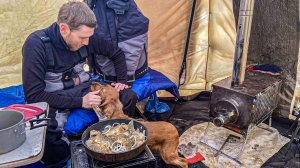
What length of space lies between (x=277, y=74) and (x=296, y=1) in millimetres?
762

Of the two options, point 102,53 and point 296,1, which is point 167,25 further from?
point 296,1

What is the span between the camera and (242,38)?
2.61 meters

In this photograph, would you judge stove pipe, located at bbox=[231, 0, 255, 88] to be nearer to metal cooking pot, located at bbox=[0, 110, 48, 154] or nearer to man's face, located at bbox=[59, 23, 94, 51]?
man's face, located at bbox=[59, 23, 94, 51]

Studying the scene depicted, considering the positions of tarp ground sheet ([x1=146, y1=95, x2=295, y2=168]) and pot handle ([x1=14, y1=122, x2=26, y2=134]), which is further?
tarp ground sheet ([x1=146, y1=95, x2=295, y2=168])

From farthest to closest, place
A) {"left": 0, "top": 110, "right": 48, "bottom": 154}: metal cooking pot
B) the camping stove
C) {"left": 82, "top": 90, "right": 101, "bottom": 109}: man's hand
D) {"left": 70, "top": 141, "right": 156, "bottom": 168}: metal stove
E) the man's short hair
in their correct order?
the camping stove
{"left": 82, "top": 90, "right": 101, "bottom": 109}: man's hand
the man's short hair
{"left": 70, "top": 141, "right": 156, "bottom": 168}: metal stove
{"left": 0, "top": 110, "right": 48, "bottom": 154}: metal cooking pot

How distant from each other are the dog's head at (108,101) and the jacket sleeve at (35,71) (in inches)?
15.1

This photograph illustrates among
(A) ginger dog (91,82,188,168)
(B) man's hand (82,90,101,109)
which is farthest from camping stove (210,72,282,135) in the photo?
(B) man's hand (82,90,101,109)

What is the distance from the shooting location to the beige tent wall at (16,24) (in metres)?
3.23

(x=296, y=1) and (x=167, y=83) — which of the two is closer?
(x=296, y=1)

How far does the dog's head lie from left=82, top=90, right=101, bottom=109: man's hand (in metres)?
0.03

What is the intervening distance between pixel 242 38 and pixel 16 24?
252cm

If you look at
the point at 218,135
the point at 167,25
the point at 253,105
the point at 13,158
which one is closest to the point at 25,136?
the point at 13,158

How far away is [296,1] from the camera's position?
288 centimetres

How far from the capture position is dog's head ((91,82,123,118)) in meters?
2.31
